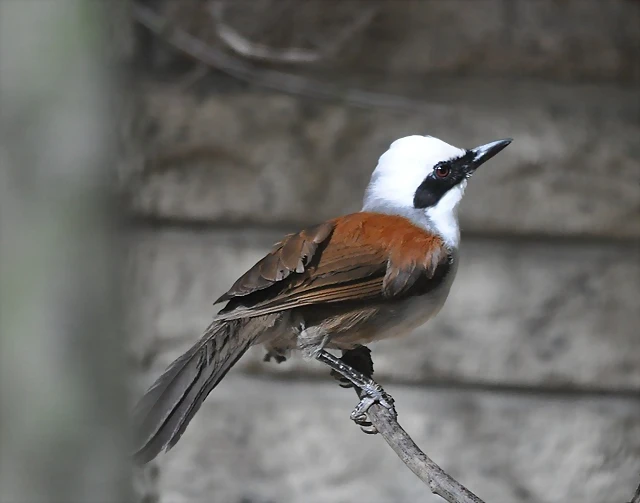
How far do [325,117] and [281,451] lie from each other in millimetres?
733

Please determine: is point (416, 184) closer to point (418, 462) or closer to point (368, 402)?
point (368, 402)

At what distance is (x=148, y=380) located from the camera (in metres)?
1.79

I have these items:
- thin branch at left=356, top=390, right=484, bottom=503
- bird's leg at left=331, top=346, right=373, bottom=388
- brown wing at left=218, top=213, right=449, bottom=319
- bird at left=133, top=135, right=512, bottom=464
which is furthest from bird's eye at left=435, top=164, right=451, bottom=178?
thin branch at left=356, top=390, right=484, bottom=503

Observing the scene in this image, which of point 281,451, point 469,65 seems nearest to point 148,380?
point 281,451

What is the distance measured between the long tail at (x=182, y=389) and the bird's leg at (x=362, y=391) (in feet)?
0.44

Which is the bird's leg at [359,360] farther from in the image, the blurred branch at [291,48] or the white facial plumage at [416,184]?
the blurred branch at [291,48]

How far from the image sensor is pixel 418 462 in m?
1.01

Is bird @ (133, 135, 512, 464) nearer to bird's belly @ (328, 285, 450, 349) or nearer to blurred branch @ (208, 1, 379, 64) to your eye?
bird's belly @ (328, 285, 450, 349)

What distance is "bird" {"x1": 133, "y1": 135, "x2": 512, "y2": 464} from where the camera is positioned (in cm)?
112

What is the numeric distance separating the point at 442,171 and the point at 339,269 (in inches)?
12.6

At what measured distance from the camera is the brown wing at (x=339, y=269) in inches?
45.6

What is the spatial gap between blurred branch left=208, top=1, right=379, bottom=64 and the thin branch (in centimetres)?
84

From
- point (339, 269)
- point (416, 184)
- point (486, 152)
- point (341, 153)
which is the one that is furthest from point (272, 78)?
point (339, 269)

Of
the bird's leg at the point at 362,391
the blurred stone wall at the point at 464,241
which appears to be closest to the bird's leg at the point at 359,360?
the bird's leg at the point at 362,391
